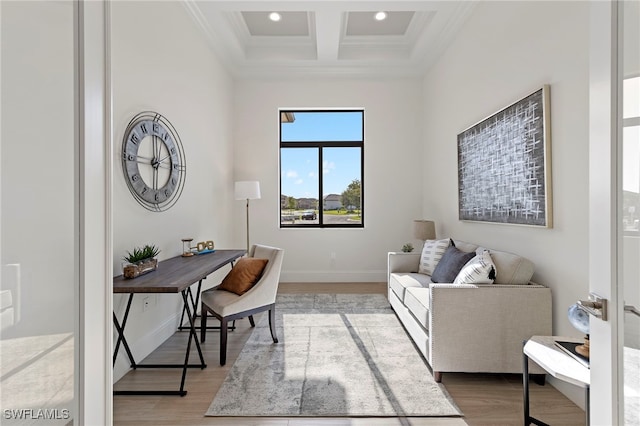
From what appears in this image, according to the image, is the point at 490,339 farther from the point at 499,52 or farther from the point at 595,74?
the point at 499,52

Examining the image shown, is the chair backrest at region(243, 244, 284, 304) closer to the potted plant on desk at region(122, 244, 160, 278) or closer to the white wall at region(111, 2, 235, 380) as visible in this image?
the potted plant on desk at region(122, 244, 160, 278)

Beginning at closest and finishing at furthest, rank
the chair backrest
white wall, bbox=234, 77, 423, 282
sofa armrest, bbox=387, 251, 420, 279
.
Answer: the chair backrest
sofa armrest, bbox=387, 251, 420, 279
white wall, bbox=234, 77, 423, 282

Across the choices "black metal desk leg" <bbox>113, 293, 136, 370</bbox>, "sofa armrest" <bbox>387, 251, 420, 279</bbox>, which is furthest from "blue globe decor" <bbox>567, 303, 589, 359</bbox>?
"black metal desk leg" <bbox>113, 293, 136, 370</bbox>

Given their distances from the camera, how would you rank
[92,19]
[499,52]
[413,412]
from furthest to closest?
[499,52] → [413,412] → [92,19]

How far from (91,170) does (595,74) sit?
4.65 ft

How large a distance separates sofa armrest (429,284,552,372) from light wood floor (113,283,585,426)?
145mm

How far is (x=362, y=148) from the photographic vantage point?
526 centimetres

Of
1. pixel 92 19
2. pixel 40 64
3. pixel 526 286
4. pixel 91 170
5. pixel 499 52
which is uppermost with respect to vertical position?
pixel 499 52

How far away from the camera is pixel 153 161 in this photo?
273 centimetres

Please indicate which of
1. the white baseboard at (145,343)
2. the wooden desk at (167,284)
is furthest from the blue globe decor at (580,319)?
the white baseboard at (145,343)

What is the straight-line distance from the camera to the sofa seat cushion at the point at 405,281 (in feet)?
10.4

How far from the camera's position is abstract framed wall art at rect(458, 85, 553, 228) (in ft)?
7.41

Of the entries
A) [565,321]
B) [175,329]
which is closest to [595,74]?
[565,321]

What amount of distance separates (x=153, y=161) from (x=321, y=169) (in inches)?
117
